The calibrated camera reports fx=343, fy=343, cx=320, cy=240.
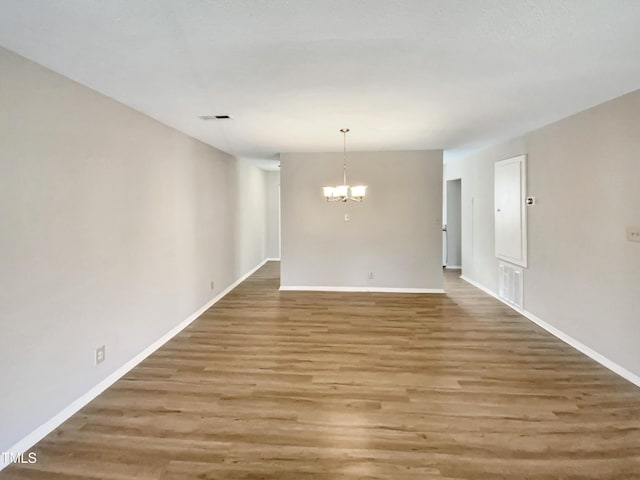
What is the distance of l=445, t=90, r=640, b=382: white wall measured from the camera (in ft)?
9.62

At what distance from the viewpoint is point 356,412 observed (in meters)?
2.47

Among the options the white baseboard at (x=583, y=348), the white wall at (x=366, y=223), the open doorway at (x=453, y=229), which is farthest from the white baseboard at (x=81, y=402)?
the open doorway at (x=453, y=229)

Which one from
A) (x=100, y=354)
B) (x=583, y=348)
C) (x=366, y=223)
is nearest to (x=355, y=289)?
(x=366, y=223)

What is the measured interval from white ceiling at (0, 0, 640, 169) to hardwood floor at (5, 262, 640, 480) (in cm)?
241

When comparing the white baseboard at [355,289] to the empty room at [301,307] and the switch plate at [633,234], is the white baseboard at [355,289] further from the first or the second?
the switch plate at [633,234]

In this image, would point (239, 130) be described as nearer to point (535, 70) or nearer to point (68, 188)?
point (68, 188)

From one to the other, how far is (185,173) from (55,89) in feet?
6.38

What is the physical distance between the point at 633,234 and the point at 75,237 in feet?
14.5

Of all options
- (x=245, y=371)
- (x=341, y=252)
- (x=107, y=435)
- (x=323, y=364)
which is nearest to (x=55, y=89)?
(x=107, y=435)

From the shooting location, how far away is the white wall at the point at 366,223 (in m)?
5.86

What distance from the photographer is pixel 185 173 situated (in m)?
4.25

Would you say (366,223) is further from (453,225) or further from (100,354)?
(100,354)

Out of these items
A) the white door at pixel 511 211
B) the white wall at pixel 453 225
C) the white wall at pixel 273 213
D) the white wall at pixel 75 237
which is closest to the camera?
the white wall at pixel 75 237

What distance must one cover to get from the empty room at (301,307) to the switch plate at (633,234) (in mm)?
15
